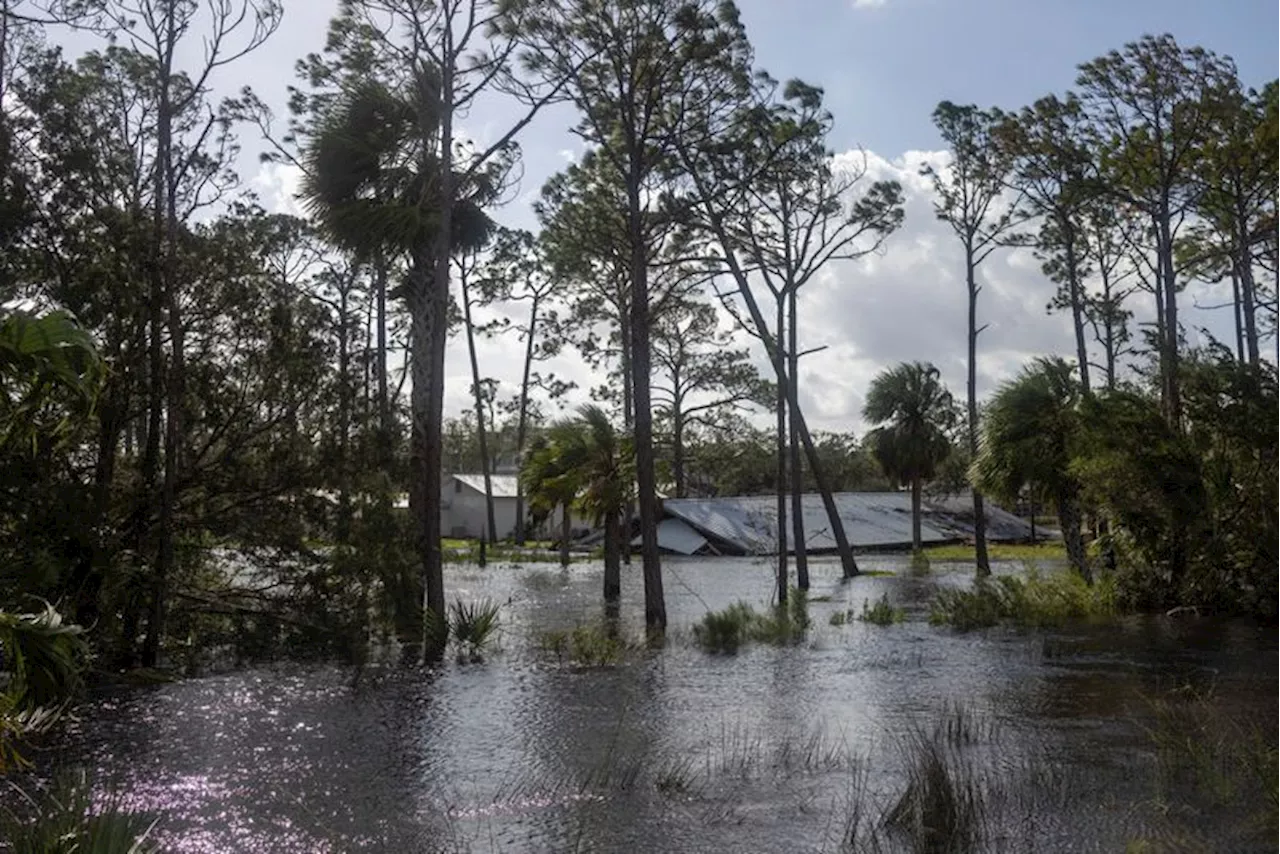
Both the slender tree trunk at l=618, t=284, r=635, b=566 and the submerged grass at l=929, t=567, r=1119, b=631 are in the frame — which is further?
the slender tree trunk at l=618, t=284, r=635, b=566

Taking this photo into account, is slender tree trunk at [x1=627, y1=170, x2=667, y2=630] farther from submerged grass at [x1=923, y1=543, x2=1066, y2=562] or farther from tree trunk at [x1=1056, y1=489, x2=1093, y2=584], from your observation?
submerged grass at [x1=923, y1=543, x2=1066, y2=562]

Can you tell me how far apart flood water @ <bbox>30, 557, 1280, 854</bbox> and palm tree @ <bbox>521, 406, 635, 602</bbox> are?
1057 cm

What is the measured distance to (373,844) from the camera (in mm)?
7895

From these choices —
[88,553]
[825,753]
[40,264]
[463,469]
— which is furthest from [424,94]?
[463,469]

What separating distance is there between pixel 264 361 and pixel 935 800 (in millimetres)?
12199

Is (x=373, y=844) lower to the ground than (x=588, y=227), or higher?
lower

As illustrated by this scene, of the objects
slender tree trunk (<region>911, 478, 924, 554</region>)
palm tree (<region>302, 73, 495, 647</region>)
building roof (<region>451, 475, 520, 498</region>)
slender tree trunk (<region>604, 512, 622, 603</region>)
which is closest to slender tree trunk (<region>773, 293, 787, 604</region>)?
slender tree trunk (<region>604, 512, 622, 603</region>)

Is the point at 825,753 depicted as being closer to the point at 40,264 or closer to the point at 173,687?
the point at 173,687

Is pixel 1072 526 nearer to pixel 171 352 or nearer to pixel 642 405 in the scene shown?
pixel 642 405

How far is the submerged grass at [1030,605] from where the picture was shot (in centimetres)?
2105

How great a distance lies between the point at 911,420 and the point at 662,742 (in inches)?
1533

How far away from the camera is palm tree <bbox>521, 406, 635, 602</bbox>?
3003cm

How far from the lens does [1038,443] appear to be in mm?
25391

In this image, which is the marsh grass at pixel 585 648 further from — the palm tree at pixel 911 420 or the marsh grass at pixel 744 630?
the palm tree at pixel 911 420
